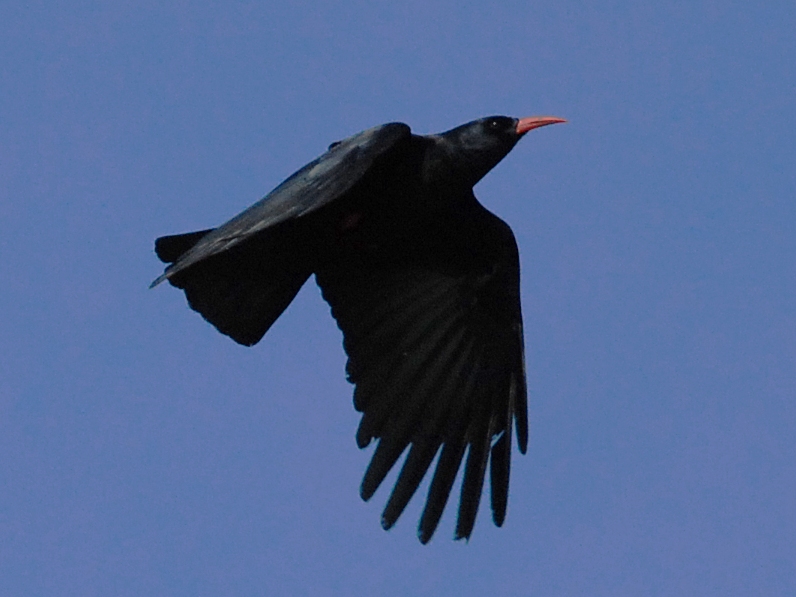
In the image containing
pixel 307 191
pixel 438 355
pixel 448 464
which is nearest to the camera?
pixel 307 191

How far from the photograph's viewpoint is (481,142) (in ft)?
41.7

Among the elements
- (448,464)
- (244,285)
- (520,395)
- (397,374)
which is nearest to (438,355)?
(397,374)

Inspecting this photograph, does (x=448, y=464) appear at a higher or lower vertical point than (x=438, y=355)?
lower

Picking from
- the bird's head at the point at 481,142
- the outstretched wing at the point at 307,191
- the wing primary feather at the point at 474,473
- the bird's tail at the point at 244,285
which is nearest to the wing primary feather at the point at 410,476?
the wing primary feather at the point at 474,473

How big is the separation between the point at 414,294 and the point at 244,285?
121 centimetres

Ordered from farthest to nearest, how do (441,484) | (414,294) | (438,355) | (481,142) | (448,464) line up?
1. (414,294)
2. (438,355)
3. (481,142)
4. (448,464)
5. (441,484)

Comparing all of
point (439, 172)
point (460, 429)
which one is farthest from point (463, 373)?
point (439, 172)

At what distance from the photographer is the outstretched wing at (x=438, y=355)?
12.6 m

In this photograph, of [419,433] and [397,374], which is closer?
[419,433]

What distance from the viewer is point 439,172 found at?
1248cm

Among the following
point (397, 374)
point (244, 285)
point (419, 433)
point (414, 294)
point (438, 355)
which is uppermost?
point (244, 285)

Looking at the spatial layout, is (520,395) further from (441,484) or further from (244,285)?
(244,285)

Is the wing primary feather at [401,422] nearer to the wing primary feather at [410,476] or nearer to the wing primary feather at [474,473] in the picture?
the wing primary feather at [410,476]

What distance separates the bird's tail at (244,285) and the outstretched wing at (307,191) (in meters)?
0.71
